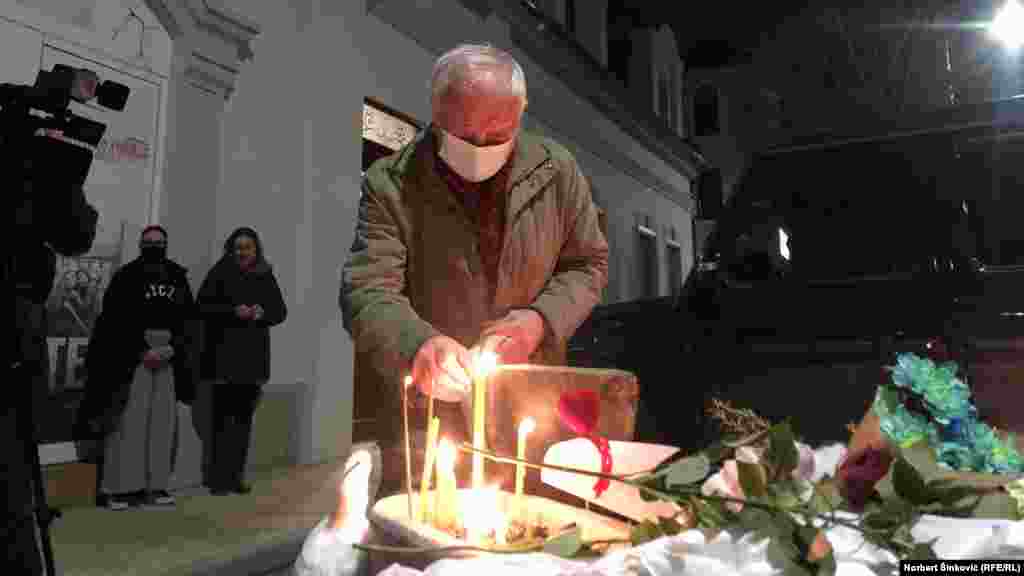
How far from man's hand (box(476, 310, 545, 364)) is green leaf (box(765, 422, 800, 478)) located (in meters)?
0.53

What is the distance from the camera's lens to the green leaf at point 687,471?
631mm

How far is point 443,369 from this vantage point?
1.02 meters

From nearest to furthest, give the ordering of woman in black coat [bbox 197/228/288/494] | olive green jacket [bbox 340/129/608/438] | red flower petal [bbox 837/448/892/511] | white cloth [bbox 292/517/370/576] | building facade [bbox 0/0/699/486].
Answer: red flower petal [bbox 837/448/892/511] < white cloth [bbox 292/517/370/576] < olive green jacket [bbox 340/129/608/438] < woman in black coat [bbox 197/228/288/494] < building facade [bbox 0/0/699/486]

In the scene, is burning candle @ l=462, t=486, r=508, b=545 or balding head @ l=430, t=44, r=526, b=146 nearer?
burning candle @ l=462, t=486, r=508, b=545

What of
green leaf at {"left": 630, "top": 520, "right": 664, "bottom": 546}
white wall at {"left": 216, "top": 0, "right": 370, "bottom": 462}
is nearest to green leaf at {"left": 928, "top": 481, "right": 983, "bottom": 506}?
green leaf at {"left": 630, "top": 520, "right": 664, "bottom": 546}

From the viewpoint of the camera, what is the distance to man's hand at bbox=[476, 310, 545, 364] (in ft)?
3.56

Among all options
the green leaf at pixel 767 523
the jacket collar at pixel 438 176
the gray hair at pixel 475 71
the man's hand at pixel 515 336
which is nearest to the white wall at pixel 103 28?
the jacket collar at pixel 438 176

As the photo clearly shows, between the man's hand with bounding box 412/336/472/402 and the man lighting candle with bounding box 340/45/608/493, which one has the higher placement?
the man lighting candle with bounding box 340/45/608/493

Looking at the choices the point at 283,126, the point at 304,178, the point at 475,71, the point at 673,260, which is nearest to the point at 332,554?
the point at 475,71

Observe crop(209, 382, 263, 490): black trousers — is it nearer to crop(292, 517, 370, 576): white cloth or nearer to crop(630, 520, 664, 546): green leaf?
crop(292, 517, 370, 576): white cloth

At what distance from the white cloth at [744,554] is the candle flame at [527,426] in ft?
0.82

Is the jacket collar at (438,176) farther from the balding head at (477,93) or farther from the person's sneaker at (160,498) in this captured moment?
the person's sneaker at (160,498)

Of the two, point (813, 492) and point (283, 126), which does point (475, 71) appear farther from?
point (283, 126)

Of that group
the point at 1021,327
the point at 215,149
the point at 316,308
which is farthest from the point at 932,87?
the point at 215,149
